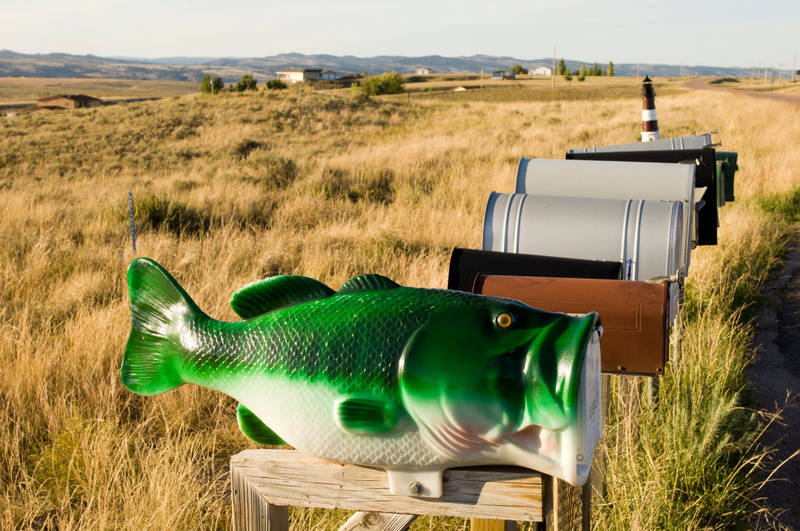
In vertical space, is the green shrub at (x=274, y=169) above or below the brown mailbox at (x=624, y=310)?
below

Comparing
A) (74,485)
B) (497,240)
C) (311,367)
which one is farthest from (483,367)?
(74,485)

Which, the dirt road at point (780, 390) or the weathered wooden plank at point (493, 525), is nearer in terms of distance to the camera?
the weathered wooden plank at point (493, 525)

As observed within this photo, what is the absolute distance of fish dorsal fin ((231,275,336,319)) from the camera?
1227mm

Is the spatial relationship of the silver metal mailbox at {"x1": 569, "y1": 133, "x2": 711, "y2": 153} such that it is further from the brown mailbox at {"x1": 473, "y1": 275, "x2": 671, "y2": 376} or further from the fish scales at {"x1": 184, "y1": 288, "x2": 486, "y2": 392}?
the fish scales at {"x1": 184, "y1": 288, "x2": 486, "y2": 392}

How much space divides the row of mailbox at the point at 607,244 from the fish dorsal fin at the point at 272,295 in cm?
75

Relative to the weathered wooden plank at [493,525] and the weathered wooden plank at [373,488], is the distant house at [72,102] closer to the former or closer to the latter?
the weathered wooden plank at [493,525]

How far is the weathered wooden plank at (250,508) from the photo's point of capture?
1.28m

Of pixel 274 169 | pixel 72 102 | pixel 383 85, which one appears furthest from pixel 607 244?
pixel 72 102

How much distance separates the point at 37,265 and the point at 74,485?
3301 mm

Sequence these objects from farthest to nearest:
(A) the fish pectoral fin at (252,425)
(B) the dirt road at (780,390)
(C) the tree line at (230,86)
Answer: (C) the tree line at (230,86)
(B) the dirt road at (780,390)
(A) the fish pectoral fin at (252,425)

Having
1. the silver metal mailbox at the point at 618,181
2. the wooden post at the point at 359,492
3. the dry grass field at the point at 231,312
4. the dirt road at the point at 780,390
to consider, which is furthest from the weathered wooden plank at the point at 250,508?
the silver metal mailbox at the point at 618,181

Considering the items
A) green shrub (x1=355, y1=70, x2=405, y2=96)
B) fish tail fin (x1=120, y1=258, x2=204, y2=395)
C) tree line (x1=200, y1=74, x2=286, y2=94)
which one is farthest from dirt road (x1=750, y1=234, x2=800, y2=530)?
green shrub (x1=355, y1=70, x2=405, y2=96)

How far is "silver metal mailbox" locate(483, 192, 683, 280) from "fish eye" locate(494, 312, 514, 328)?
1713mm

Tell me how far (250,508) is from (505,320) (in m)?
0.65
